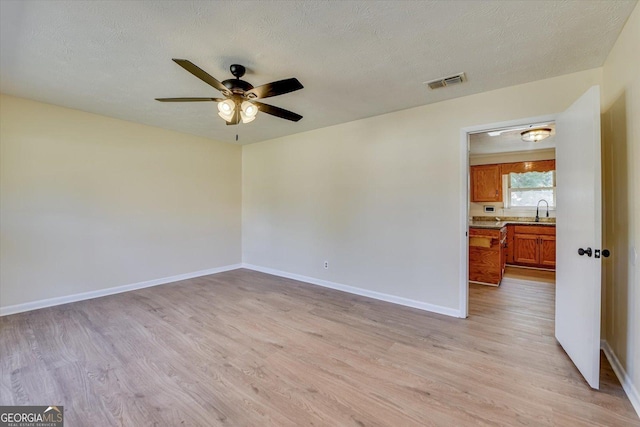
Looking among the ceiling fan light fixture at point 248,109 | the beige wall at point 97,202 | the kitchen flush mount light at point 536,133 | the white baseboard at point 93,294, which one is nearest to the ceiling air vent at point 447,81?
the ceiling fan light fixture at point 248,109

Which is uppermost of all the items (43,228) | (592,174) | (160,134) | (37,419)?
(160,134)

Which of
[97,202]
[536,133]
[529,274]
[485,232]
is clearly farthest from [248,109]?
[529,274]

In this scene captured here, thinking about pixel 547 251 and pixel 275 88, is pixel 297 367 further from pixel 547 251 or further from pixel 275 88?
pixel 547 251

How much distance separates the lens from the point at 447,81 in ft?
8.78

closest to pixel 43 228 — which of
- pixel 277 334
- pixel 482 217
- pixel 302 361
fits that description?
pixel 277 334

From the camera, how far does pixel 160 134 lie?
4383 millimetres

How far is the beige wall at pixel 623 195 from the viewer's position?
5.67 feet

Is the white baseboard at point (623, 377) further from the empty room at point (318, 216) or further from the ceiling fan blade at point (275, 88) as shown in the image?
the ceiling fan blade at point (275, 88)

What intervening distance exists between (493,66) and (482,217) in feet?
15.8

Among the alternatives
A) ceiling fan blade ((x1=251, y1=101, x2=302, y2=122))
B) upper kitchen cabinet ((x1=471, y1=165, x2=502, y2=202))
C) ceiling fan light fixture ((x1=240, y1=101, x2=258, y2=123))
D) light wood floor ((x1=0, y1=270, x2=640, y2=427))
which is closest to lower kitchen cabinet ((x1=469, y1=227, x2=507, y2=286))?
light wood floor ((x1=0, y1=270, x2=640, y2=427))

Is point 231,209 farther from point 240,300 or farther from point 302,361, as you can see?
point 302,361

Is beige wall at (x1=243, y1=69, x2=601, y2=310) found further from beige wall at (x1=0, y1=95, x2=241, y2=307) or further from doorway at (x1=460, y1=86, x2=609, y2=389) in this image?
beige wall at (x1=0, y1=95, x2=241, y2=307)

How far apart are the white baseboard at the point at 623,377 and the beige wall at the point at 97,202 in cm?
535

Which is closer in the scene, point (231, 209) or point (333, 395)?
point (333, 395)
